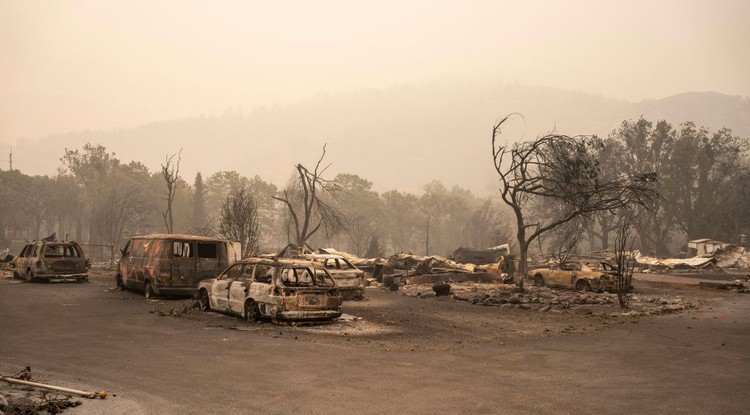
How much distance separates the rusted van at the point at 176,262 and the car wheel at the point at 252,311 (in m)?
5.16

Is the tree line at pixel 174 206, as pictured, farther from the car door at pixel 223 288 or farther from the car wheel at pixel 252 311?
the car wheel at pixel 252 311

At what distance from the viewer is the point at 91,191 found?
84938 millimetres

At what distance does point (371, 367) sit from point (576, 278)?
17.8 m

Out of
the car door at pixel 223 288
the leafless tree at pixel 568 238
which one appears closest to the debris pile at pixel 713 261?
the leafless tree at pixel 568 238

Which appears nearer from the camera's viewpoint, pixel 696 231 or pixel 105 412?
pixel 105 412

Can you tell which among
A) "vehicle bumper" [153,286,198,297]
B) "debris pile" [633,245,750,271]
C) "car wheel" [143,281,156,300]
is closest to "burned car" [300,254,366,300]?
"vehicle bumper" [153,286,198,297]

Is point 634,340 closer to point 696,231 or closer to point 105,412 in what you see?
point 105,412

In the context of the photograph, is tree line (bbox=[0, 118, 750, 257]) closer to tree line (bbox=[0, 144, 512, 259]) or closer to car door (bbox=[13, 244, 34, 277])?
tree line (bbox=[0, 144, 512, 259])

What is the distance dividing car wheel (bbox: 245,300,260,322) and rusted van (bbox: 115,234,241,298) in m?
5.16

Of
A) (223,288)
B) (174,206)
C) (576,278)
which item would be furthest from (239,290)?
(174,206)

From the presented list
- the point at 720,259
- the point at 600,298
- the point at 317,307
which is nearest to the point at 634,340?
the point at 317,307

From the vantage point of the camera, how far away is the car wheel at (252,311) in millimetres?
14320

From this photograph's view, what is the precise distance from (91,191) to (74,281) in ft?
211

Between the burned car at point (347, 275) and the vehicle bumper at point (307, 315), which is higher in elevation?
the burned car at point (347, 275)
